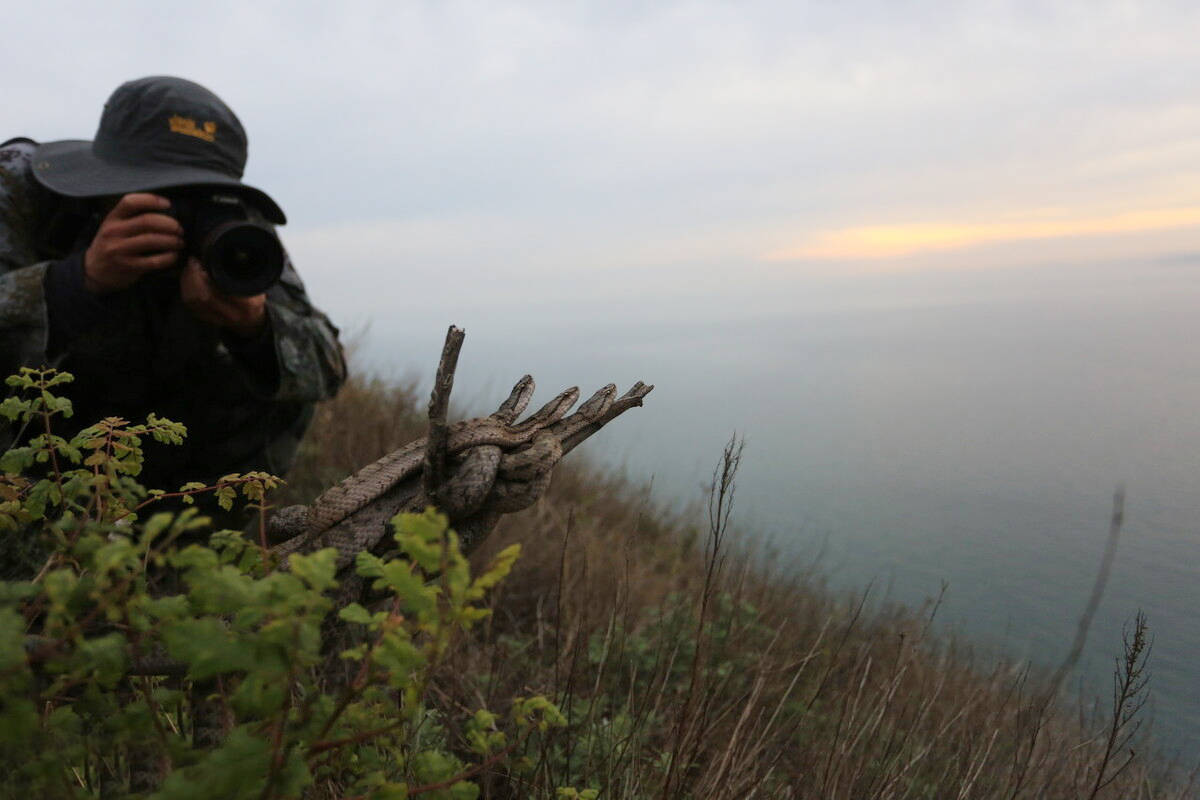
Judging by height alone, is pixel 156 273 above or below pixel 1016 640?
above

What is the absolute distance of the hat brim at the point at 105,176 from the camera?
2072 millimetres

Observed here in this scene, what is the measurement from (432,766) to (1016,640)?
2.31 m

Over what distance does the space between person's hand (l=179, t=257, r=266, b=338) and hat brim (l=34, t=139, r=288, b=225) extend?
0.82 feet

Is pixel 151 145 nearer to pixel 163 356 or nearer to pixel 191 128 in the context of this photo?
pixel 191 128

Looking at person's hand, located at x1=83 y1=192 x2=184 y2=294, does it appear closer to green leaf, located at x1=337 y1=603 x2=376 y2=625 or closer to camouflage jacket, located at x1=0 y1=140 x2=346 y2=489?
camouflage jacket, located at x1=0 y1=140 x2=346 y2=489

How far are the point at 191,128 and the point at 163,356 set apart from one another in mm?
684

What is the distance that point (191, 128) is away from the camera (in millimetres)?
2277

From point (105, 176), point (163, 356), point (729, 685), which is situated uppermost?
point (105, 176)

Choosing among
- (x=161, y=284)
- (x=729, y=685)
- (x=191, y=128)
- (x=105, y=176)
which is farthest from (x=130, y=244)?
(x=729, y=685)

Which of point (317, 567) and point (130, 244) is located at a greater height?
point (130, 244)

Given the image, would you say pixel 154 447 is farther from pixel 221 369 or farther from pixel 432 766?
pixel 432 766

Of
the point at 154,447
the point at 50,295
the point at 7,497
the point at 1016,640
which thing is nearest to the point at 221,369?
the point at 154,447

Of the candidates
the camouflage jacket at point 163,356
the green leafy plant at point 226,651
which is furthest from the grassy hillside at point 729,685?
the camouflage jacket at point 163,356

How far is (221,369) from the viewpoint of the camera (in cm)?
230
